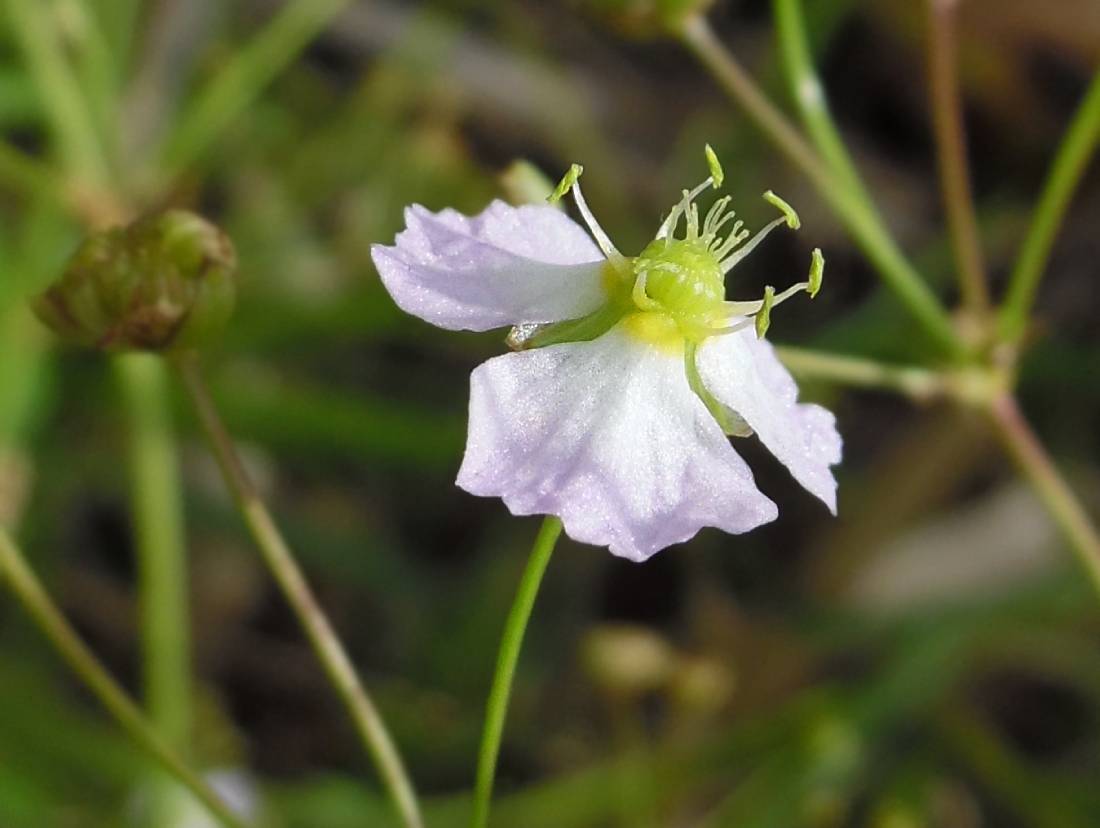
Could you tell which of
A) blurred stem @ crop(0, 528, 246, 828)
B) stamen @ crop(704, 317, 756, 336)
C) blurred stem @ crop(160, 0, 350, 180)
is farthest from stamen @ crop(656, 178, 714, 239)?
blurred stem @ crop(160, 0, 350, 180)

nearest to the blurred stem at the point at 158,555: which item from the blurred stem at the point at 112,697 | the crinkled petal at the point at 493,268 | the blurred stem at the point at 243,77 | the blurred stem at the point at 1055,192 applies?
the blurred stem at the point at 243,77

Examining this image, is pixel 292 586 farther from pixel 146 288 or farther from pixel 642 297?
pixel 642 297

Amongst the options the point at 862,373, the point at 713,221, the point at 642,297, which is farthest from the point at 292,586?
the point at 862,373

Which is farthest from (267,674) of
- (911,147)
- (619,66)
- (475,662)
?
(911,147)

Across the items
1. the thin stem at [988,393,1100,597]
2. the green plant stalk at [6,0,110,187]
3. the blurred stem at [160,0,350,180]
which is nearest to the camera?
the thin stem at [988,393,1100,597]

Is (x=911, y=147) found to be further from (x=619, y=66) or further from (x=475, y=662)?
(x=475, y=662)

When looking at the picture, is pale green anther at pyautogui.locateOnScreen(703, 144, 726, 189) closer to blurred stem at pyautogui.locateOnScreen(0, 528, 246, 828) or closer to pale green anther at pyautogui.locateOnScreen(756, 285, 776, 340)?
pale green anther at pyautogui.locateOnScreen(756, 285, 776, 340)
